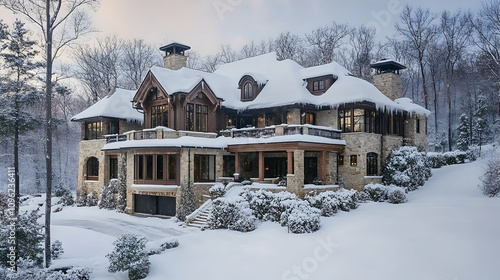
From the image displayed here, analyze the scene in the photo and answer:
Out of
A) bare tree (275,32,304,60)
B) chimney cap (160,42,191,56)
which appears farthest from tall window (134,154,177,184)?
bare tree (275,32,304,60)

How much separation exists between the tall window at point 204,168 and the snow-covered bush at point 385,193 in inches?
453

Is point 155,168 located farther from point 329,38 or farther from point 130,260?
point 329,38

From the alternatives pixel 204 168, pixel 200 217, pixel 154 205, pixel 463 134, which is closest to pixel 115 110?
pixel 154 205

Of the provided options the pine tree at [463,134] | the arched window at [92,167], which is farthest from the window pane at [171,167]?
the pine tree at [463,134]

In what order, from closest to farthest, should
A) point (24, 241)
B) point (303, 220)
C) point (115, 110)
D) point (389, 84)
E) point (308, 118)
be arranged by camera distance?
point (24, 241)
point (303, 220)
point (308, 118)
point (389, 84)
point (115, 110)

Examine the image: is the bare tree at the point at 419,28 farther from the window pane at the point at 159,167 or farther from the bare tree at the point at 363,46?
the window pane at the point at 159,167

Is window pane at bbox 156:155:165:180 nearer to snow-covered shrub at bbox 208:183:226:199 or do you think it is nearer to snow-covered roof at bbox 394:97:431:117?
snow-covered shrub at bbox 208:183:226:199

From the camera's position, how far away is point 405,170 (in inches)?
1071

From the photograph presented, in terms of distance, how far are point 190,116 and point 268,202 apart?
1040cm

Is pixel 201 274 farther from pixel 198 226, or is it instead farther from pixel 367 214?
pixel 367 214

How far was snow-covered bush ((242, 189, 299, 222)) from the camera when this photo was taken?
20.9 meters

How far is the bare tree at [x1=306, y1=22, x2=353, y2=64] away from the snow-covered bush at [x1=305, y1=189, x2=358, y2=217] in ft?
87.7

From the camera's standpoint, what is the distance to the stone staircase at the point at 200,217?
867 inches

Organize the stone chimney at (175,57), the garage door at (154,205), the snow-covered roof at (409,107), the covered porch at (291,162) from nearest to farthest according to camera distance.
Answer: the covered porch at (291,162) → the garage door at (154,205) → the snow-covered roof at (409,107) → the stone chimney at (175,57)
